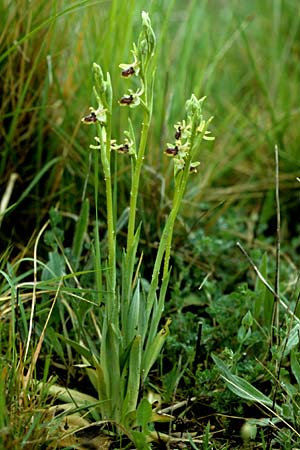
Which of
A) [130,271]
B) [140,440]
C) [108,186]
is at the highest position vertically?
[108,186]

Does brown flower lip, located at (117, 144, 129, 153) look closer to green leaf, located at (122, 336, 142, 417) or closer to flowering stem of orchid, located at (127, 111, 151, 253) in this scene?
flowering stem of orchid, located at (127, 111, 151, 253)

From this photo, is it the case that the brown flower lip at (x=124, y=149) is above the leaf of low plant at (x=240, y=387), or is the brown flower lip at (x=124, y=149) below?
above

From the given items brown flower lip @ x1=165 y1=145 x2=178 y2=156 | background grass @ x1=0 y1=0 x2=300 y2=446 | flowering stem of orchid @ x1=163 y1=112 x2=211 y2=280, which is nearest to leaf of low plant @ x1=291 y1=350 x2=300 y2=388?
background grass @ x1=0 y1=0 x2=300 y2=446

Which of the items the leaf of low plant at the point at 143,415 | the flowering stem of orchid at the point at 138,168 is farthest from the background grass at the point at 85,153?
the flowering stem of orchid at the point at 138,168

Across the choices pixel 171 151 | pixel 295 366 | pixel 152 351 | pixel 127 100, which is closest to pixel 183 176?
pixel 171 151

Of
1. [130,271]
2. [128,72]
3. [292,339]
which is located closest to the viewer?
[128,72]

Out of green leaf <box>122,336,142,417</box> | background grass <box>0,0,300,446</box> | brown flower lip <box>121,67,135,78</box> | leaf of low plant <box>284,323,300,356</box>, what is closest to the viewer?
brown flower lip <box>121,67,135,78</box>

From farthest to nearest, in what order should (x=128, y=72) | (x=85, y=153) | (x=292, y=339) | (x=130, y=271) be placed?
1. (x=85, y=153)
2. (x=292, y=339)
3. (x=130, y=271)
4. (x=128, y=72)

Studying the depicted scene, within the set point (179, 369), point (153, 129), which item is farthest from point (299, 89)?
point (179, 369)

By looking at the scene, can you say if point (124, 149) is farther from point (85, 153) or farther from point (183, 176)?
point (85, 153)

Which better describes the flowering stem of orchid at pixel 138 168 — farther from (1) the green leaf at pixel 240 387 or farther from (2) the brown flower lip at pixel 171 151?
(1) the green leaf at pixel 240 387

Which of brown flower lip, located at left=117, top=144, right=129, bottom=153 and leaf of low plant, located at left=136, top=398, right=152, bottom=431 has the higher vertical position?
brown flower lip, located at left=117, top=144, right=129, bottom=153
